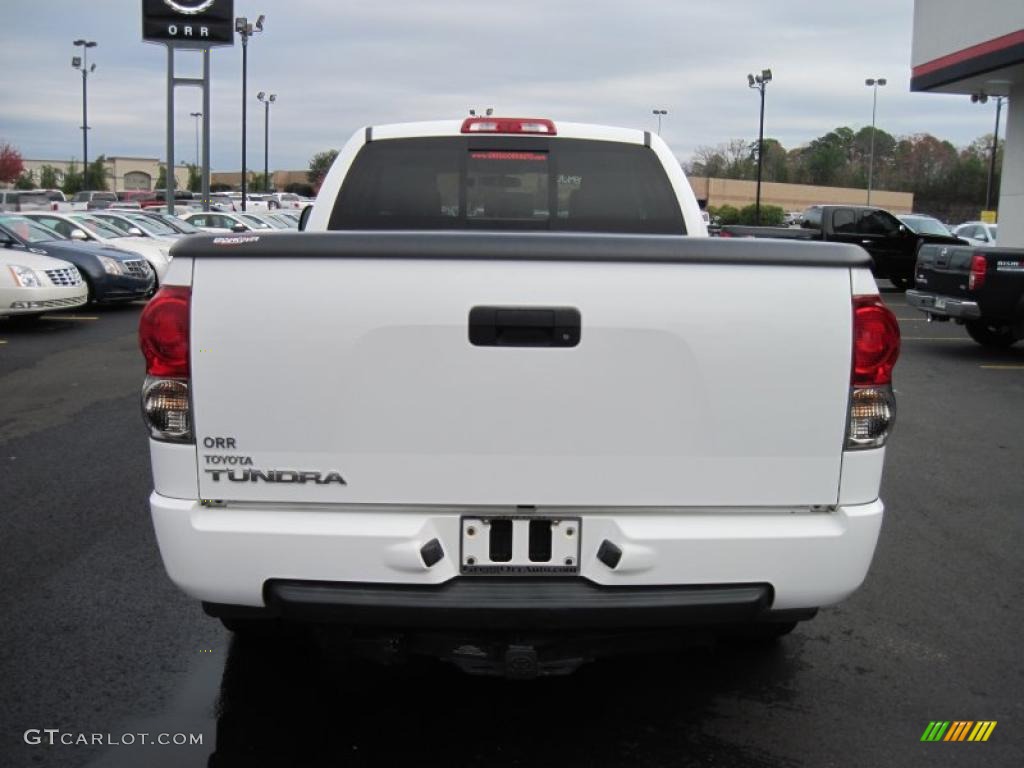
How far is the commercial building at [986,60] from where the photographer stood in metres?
19.1

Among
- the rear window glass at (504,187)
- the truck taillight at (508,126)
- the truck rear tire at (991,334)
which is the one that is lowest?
the truck rear tire at (991,334)

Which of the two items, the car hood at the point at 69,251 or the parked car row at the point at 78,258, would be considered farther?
the car hood at the point at 69,251

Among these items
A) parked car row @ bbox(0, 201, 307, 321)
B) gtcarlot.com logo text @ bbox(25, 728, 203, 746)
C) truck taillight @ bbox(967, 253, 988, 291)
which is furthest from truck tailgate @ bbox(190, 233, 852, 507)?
truck taillight @ bbox(967, 253, 988, 291)

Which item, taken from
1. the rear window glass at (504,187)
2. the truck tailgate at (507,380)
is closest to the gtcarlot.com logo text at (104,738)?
the truck tailgate at (507,380)

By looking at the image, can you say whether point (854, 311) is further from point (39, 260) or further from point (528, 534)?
point (39, 260)

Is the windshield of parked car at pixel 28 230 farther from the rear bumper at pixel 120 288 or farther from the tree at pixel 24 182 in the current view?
the tree at pixel 24 182

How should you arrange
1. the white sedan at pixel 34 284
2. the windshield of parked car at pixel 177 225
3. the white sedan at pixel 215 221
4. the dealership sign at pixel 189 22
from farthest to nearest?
1. the dealership sign at pixel 189 22
2. the white sedan at pixel 215 221
3. the windshield of parked car at pixel 177 225
4. the white sedan at pixel 34 284

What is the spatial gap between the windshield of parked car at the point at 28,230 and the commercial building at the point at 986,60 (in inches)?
675

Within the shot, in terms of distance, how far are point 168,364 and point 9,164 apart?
102 metres

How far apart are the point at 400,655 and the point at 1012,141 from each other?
68.9 ft

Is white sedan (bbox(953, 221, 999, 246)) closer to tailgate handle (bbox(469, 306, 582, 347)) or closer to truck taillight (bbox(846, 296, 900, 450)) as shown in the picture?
truck taillight (bbox(846, 296, 900, 450))

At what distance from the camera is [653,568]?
2959 millimetres

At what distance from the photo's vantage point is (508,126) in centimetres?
512

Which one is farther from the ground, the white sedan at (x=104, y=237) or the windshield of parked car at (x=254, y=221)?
the windshield of parked car at (x=254, y=221)
